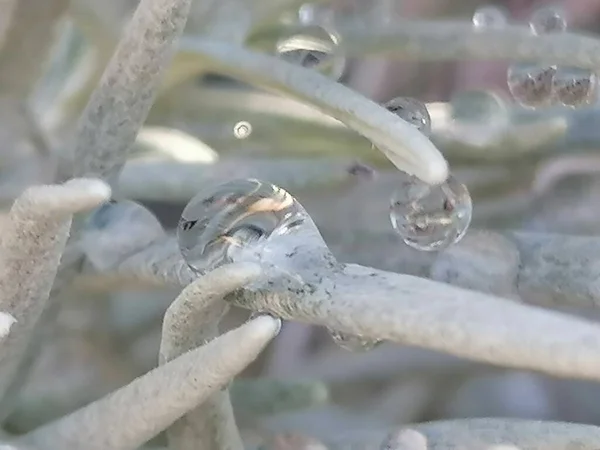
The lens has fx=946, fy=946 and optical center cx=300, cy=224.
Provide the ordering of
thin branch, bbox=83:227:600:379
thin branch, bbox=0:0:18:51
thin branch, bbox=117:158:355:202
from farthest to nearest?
1. thin branch, bbox=117:158:355:202
2. thin branch, bbox=0:0:18:51
3. thin branch, bbox=83:227:600:379

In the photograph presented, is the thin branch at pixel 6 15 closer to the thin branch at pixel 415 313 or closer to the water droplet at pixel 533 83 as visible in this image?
the thin branch at pixel 415 313

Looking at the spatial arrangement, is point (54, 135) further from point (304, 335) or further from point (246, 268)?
point (304, 335)

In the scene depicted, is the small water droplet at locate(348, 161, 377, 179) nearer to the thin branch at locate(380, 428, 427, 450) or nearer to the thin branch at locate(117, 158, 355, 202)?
the thin branch at locate(117, 158, 355, 202)

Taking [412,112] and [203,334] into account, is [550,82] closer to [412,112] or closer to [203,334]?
[412,112]

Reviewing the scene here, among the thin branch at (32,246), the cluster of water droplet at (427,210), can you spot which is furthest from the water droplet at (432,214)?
the thin branch at (32,246)

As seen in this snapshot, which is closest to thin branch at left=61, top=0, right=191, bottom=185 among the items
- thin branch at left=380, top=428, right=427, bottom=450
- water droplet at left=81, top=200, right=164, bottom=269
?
water droplet at left=81, top=200, right=164, bottom=269

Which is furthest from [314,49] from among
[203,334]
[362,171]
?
[203,334]
